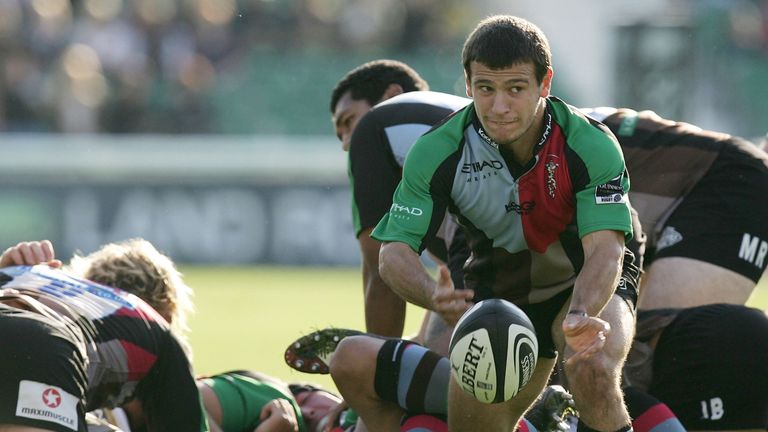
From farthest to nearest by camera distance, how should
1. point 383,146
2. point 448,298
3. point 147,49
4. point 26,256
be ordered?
1. point 147,49
2. point 383,146
3. point 26,256
4. point 448,298

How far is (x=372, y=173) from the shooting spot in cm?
702

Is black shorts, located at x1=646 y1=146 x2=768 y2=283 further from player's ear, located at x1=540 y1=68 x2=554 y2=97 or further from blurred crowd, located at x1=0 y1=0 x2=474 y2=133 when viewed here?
blurred crowd, located at x1=0 y1=0 x2=474 y2=133

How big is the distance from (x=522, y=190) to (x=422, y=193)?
40 cm

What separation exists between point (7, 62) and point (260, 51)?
3529 millimetres

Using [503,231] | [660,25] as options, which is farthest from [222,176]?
[503,231]

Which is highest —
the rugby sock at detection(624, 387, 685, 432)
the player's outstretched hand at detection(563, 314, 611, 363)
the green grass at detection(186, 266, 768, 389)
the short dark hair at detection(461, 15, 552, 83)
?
the short dark hair at detection(461, 15, 552, 83)

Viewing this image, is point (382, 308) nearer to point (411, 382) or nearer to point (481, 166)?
point (411, 382)

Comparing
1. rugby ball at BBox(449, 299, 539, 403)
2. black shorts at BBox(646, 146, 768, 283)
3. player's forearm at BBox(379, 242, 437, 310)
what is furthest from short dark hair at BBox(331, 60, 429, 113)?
rugby ball at BBox(449, 299, 539, 403)

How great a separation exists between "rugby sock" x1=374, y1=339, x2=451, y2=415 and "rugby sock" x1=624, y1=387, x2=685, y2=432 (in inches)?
31.0

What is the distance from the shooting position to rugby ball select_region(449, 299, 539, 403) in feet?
16.2

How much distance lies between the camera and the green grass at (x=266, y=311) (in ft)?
38.4

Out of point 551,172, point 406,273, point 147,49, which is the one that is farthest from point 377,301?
point 147,49

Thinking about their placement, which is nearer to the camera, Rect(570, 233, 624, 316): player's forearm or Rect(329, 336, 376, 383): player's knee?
Rect(570, 233, 624, 316): player's forearm

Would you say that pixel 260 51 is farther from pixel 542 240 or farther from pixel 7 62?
pixel 542 240
